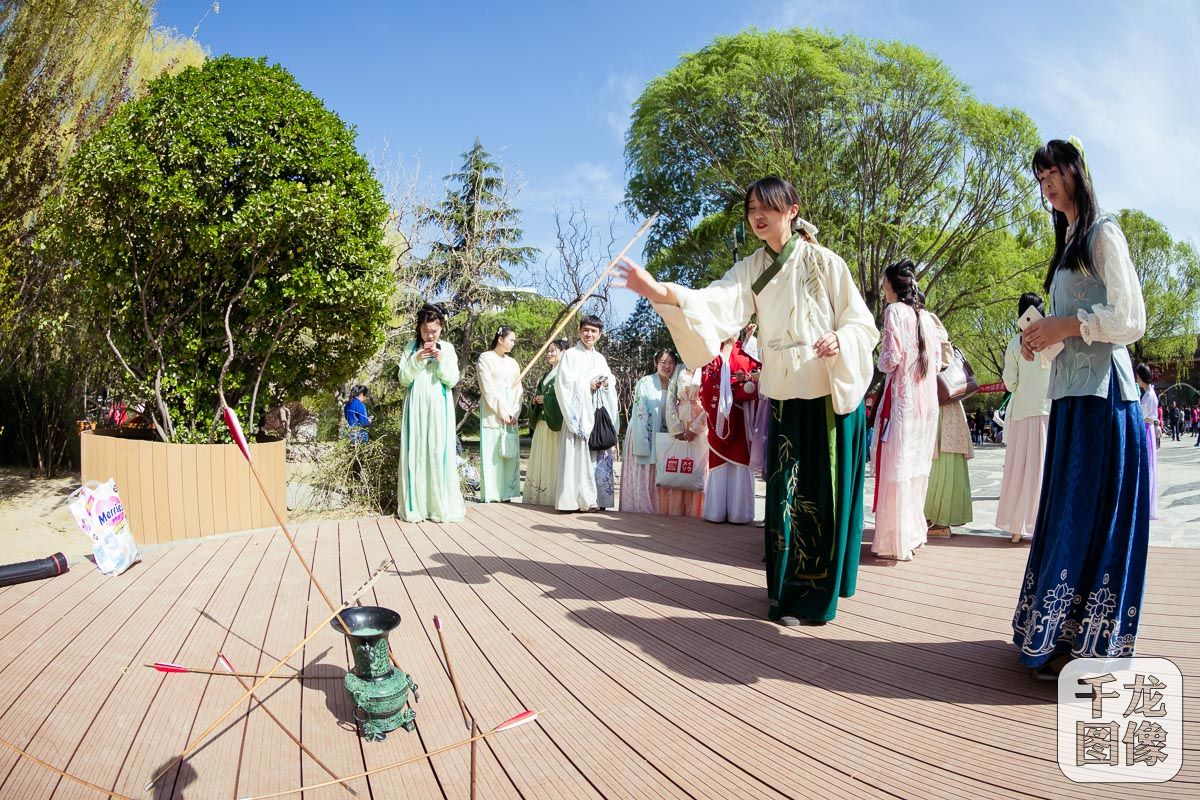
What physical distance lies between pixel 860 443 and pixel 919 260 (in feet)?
51.9

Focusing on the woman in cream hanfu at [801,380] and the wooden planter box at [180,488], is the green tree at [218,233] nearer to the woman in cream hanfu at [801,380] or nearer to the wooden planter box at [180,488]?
the wooden planter box at [180,488]

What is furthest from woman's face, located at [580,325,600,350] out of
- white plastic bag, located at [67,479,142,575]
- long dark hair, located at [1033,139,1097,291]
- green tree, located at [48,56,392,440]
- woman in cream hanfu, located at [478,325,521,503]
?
long dark hair, located at [1033,139,1097,291]

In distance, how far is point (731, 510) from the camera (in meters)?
5.84

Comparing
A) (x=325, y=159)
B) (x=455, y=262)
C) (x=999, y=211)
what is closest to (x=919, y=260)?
(x=999, y=211)

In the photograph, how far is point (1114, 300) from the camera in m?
2.30

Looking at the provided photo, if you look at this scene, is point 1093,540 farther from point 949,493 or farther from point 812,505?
point 949,493

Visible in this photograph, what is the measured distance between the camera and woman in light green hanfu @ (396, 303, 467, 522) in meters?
5.85

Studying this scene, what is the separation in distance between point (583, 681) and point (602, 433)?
168 inches

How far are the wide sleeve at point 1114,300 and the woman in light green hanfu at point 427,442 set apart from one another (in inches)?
176

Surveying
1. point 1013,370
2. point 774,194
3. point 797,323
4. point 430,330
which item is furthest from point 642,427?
point 774,194

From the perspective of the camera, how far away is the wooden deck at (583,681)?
188 centimetres

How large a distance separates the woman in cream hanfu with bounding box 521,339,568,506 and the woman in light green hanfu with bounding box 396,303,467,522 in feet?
3.79

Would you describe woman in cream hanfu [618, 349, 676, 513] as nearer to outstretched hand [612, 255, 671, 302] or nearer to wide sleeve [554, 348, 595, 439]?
wide sleeve [554, 348, 595, 439]

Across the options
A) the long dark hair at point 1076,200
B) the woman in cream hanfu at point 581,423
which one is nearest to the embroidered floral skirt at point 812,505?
the long dark hair at point 1076,200
